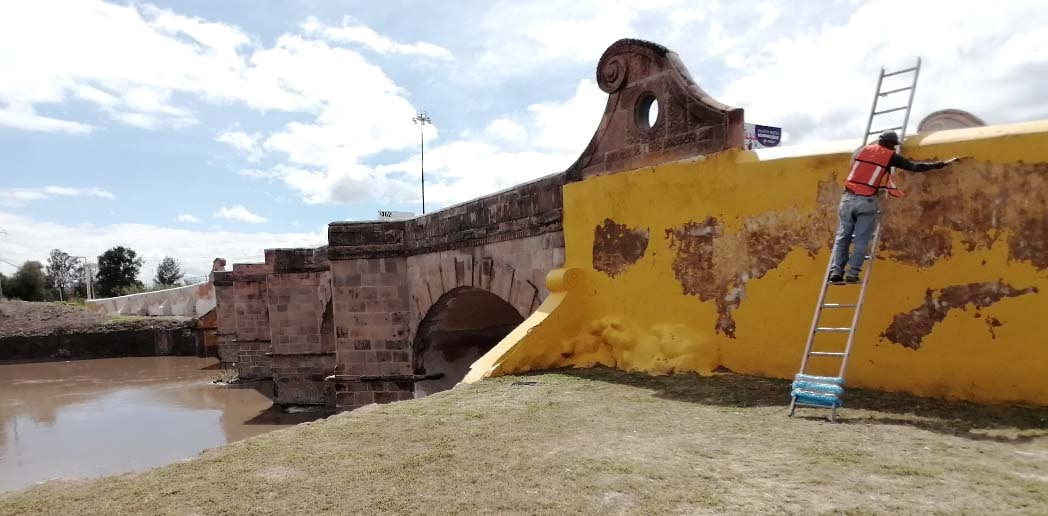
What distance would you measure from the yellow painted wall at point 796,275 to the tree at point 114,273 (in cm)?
5937

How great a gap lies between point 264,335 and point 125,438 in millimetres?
6351

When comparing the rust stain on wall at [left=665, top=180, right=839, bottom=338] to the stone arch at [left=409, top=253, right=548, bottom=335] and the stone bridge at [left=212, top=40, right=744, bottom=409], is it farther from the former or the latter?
the stone arch at [left=409, top=253, right=548, bottom=335]

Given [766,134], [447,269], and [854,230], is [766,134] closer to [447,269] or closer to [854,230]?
[447,269]

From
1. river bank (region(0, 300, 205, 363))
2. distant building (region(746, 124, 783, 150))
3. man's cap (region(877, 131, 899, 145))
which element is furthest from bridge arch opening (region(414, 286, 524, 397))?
river bank (region(0, 300, 205, 363))

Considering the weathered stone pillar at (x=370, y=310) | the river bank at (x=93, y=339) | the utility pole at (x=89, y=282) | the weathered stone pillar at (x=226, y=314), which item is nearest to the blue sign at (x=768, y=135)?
the weathered stone pillar at (x=370, y=310)

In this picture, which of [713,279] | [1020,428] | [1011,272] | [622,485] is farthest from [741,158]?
[622,485]

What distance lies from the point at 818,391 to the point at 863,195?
112cm

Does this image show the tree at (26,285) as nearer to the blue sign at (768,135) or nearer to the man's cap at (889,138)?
the blue sign at (768,135)

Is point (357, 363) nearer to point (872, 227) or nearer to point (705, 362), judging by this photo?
point (705, 362)

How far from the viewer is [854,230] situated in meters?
3.78

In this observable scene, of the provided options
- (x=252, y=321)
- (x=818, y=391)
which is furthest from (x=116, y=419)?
(x=818, y=391)

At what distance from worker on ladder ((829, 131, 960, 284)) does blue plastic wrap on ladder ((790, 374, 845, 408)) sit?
65 centimetres

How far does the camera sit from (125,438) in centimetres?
1224

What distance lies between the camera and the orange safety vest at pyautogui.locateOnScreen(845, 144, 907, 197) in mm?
3643
